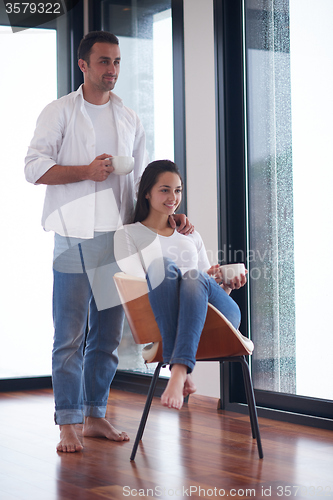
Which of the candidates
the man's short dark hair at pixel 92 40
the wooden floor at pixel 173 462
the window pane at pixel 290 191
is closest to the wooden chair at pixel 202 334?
the wooden floor at pixel 173 462

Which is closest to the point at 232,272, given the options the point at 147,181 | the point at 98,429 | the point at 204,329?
the point at 204,329

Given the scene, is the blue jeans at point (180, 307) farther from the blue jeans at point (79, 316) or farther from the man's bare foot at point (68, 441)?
the man's bare foot at point (68, 441)

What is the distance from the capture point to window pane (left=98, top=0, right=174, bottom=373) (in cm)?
346

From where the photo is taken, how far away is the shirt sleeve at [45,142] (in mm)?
2303

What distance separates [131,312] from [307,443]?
0.83 meters

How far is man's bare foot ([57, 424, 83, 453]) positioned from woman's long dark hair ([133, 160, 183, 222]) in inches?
32.8

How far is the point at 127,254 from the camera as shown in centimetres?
232

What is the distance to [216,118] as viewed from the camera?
9.93ft

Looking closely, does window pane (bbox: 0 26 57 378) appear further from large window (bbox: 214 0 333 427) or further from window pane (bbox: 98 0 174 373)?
large window (bbox: 214 0 333 427)

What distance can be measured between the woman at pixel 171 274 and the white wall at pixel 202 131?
629mm

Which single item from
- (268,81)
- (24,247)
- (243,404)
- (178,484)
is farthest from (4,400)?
(268,81)

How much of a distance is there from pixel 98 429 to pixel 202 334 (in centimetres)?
67

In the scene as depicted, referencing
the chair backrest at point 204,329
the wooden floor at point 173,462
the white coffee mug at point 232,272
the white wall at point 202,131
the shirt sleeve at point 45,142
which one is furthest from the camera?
the white wall at point 202,131

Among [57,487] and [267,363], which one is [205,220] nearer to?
[267,363]
